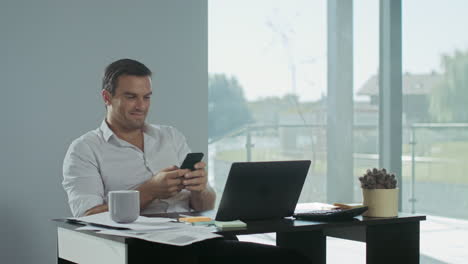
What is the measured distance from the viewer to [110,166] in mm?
2527

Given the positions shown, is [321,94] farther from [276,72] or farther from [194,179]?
[194,179]

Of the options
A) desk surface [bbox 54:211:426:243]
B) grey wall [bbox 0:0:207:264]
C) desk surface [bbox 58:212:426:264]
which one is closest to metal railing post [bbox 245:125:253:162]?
grey wall [bbox 0:0:207:264]

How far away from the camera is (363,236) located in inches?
84.8

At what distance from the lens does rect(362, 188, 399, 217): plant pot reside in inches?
87.0

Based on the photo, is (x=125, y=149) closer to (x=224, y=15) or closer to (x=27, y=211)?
(x=27, y=211)

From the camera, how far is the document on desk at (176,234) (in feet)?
5.42

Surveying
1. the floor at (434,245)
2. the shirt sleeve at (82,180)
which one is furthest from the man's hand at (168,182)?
the floor at (434,245)

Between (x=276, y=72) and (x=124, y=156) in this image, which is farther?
(x=276, y=72)

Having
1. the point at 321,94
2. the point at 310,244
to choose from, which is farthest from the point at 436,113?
the point at 310,244

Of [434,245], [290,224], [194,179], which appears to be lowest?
[434,245]

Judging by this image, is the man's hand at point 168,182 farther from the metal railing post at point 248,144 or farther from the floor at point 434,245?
the metal railing post at point 248,144

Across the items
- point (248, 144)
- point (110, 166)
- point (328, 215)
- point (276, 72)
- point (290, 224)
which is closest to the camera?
point (290, 224)

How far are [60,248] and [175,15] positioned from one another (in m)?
2.13

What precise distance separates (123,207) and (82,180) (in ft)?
1.82
